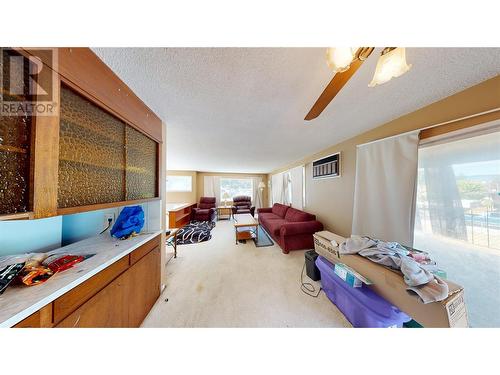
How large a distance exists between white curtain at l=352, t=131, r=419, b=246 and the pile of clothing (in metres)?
0.37

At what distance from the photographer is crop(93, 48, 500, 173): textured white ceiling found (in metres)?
0.83

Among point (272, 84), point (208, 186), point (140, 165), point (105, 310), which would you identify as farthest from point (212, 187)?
point (272, 84)

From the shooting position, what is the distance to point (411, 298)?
3.03 ft

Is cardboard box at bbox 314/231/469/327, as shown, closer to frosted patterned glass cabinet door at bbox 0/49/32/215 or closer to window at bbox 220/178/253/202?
frosted patterned glass cabinet door at bbox 0/49/32/215

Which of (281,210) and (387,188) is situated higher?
(387,188)

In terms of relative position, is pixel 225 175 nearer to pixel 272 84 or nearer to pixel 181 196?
pixel 181 196

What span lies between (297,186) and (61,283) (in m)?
3.89

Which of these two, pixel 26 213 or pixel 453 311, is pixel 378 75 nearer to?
pixel 453 311

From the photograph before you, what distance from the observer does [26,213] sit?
59 centimetres

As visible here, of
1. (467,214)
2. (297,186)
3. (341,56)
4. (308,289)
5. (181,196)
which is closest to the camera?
(341,56)

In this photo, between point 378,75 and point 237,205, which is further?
point 237,205

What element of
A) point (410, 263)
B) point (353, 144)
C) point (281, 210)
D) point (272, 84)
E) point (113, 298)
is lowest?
point (113, 298)

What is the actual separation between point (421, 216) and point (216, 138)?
2.86m
